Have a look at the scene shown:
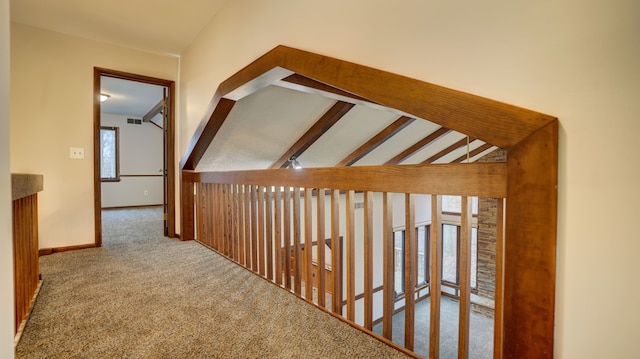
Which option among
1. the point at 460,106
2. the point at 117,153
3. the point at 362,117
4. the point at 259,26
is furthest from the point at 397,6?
the point at 117,153

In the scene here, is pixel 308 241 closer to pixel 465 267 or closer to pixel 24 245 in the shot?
pixel 465 267

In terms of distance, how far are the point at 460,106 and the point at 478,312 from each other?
596 centimetres

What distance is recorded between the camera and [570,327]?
0.82 metres

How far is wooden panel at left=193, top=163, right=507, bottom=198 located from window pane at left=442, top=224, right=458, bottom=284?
598 centimetres

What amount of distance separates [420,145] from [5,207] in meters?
4.68

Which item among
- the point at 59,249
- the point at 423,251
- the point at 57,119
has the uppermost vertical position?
the point at 57,119

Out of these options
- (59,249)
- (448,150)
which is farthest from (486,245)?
(59,249)

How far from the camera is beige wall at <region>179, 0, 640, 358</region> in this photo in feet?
2.39

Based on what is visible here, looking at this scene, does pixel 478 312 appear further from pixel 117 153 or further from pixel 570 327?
pixel 117 153

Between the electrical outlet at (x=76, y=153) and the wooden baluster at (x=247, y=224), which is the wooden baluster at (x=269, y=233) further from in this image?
the electrical outlet at (x=76, y=153)

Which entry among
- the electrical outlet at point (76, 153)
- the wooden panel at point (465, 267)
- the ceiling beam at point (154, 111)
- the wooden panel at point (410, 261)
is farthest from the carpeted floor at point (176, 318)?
the ceiling beam at point (154, 111)

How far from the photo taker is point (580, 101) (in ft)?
2.58

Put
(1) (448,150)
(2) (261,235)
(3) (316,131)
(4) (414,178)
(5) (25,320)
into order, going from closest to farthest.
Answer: (4) (414,178) → (5) (25,320) → (2) (261,235) → (3) (316,131) → (1) (448,150)

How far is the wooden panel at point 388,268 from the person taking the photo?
1354 mm
